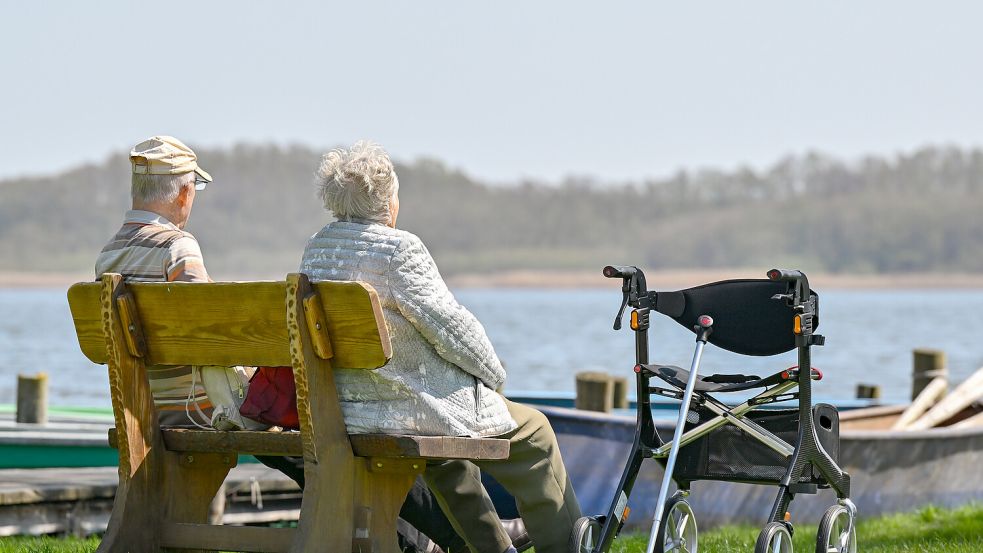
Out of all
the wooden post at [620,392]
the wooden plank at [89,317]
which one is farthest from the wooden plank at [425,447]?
the wooden post at [620,392]

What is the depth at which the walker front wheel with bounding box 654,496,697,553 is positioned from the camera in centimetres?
520

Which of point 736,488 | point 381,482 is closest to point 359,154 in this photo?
point 381,482

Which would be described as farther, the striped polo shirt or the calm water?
the calm water

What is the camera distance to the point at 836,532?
5.30m

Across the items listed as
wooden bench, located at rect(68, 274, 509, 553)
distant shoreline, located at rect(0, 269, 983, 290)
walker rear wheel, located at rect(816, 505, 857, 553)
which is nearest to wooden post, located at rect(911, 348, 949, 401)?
walker rear wheel, located at rect(816, 505, 857, 553)

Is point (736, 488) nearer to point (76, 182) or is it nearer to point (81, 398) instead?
point (81, 398)

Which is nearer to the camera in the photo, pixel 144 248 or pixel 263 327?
pixel 263 327

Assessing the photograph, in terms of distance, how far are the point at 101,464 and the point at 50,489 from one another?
3.07 metres

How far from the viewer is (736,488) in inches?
379

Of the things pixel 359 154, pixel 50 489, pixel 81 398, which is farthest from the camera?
pixel 81 398

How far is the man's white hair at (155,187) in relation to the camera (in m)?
5.14

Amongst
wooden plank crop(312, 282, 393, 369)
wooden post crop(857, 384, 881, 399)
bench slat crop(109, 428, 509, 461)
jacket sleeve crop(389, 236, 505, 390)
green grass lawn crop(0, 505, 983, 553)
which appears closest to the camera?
wooden plank crop(312, 282, 393, 369)

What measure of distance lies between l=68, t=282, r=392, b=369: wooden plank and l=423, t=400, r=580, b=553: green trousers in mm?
741

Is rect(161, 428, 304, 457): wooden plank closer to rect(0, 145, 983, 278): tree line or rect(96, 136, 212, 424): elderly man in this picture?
rect(96, 136, 212, 424): elderly man
